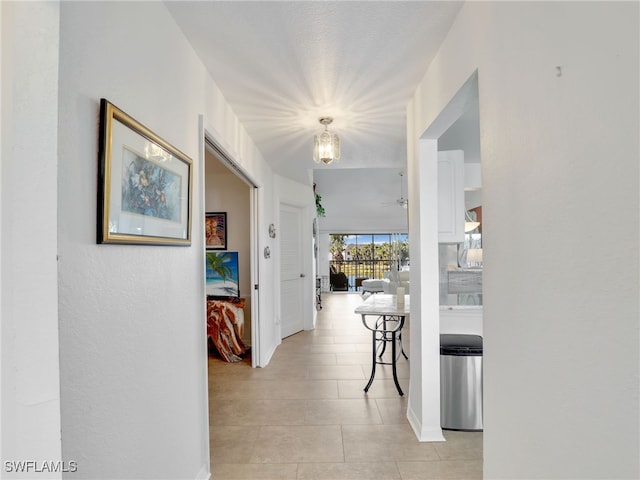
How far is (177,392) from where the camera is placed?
63.7 inches

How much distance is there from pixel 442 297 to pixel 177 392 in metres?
2.05

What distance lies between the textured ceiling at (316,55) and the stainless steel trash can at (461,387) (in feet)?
6.10

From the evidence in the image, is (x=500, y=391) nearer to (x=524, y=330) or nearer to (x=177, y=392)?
(x=524, y=330)

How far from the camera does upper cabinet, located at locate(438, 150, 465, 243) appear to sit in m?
2.62

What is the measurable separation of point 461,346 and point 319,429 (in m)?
1.17

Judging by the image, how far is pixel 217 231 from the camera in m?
4.72

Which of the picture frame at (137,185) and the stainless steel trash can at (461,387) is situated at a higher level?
the picture frame at (137,185)

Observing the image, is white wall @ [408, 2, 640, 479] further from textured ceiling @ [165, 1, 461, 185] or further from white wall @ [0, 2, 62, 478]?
white wall @ [0, 2, 62, 478]

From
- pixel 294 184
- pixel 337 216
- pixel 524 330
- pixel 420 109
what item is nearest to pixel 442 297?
pixel 420 109

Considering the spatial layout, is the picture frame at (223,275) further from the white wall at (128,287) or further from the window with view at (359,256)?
the window with view at (359,256)

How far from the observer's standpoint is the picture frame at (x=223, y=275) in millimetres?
4578

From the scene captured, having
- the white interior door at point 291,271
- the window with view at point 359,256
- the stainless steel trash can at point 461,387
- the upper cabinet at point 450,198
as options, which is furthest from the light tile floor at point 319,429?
the window with view at point 359,256

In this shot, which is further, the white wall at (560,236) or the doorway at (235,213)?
the doorway at (235,213)

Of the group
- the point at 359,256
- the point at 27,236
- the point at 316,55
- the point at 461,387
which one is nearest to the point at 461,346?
the point at 461,387
